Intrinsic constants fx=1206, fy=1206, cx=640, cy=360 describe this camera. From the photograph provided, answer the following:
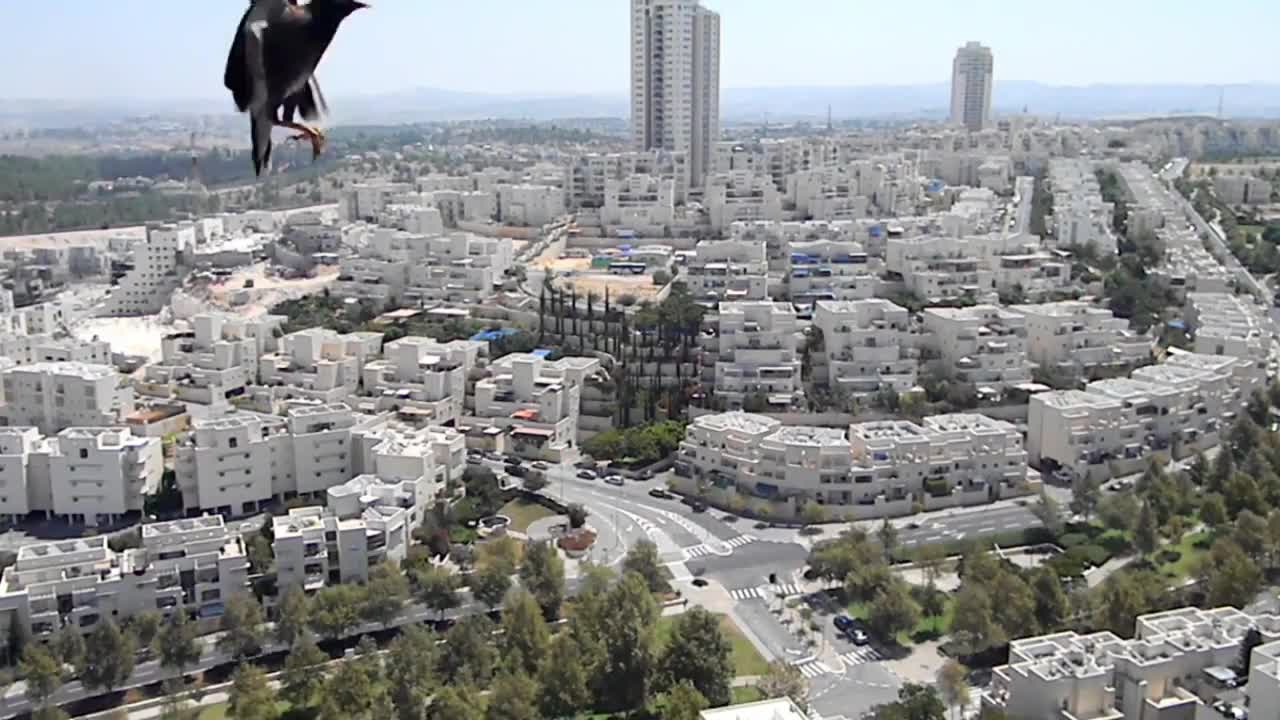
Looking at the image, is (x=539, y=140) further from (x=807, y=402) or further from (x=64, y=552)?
(x=64, y=552)

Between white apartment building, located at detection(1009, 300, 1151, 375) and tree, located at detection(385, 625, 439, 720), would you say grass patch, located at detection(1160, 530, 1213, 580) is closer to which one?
white apartment building, located at detection(1009, 300, 1151, 375)

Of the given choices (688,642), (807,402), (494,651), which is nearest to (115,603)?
Answer: (494,651)

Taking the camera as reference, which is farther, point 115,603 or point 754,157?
point 754,157

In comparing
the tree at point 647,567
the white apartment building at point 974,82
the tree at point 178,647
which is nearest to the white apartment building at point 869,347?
the tree at point 647,567

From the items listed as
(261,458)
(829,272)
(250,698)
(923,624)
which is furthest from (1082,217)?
(250,698)

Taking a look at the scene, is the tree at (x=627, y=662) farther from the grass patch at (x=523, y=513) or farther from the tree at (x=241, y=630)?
the grass patch at (x=523, y=513)

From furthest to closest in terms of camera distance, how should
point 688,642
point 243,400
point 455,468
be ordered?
point 243,400
point 455,468
point 688,642
